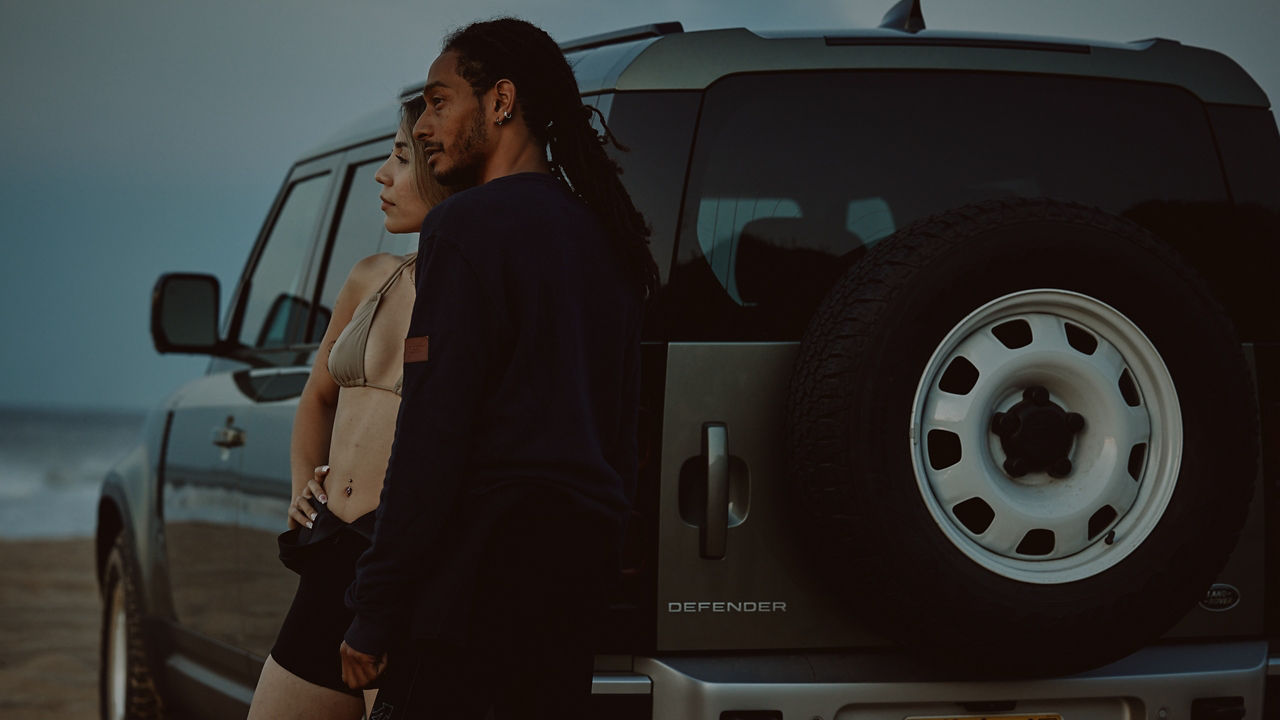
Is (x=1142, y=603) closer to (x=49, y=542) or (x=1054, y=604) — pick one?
(x=1054, y=604)

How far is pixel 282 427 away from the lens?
363 centimetres

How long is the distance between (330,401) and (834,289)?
0.98m

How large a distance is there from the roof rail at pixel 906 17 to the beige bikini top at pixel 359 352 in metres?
1.52

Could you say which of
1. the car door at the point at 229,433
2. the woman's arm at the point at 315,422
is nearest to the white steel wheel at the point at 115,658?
the car door at the point at 229,433

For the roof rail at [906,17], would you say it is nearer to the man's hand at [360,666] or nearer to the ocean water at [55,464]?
the man's hand at [360,666]

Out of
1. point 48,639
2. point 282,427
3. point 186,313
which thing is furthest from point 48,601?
point 282,427

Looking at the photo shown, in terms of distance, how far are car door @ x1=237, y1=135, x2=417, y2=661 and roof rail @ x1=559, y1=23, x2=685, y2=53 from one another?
0.63m

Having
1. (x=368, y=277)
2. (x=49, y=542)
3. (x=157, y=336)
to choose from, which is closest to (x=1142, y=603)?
(x=368, y=277)

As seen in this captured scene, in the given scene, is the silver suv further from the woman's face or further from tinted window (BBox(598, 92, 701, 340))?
the woman's face

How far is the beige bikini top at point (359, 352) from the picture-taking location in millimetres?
2338

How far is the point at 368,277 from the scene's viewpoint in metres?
2.48

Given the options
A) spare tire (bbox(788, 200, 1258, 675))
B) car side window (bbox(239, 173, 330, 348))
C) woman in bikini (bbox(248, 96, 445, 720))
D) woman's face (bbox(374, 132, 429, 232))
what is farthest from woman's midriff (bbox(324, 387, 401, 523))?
car side window (bbox(239, 173, 330, 348))

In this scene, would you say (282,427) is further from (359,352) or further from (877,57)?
(877,57)

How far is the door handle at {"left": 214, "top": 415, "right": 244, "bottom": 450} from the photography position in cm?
399
